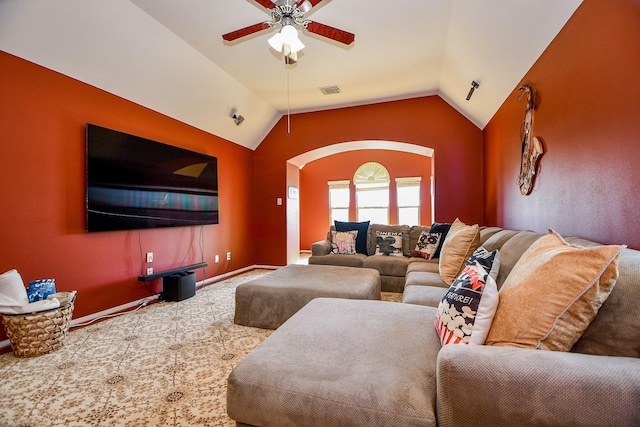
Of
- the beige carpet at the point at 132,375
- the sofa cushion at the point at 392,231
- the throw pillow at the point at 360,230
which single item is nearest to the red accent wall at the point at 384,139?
the sofa cushion at the point at 392,231

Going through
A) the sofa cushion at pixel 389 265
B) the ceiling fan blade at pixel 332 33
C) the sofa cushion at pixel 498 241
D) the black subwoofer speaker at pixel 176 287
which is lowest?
the black subwoofer speaker at pixel 176 287

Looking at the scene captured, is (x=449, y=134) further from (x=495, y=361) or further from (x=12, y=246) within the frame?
(x=12, y=246)

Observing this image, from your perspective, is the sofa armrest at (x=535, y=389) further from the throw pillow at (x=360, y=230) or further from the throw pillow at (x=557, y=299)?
the throw pillow at (x=360, y=230)

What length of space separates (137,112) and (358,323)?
3416mm

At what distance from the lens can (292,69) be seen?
374cm

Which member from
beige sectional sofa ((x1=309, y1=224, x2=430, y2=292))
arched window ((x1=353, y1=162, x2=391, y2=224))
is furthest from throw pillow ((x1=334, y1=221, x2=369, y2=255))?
arched window ((x1=353, y1=162, x2=391, y2=224))

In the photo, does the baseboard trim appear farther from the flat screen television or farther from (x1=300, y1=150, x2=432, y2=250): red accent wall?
(x1=300, y1=150, x2=432, y2=250): red accent wall

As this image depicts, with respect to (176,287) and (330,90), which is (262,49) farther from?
(176,287)

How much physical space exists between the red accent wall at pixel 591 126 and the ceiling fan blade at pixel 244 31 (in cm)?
205

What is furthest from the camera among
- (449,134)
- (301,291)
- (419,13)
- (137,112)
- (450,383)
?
(449,134)

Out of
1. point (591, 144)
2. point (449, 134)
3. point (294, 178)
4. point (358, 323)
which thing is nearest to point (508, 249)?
point (591, 144)

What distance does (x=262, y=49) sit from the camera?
326cm

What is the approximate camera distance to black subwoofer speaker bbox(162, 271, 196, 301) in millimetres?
3398

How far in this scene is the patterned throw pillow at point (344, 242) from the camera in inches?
168
